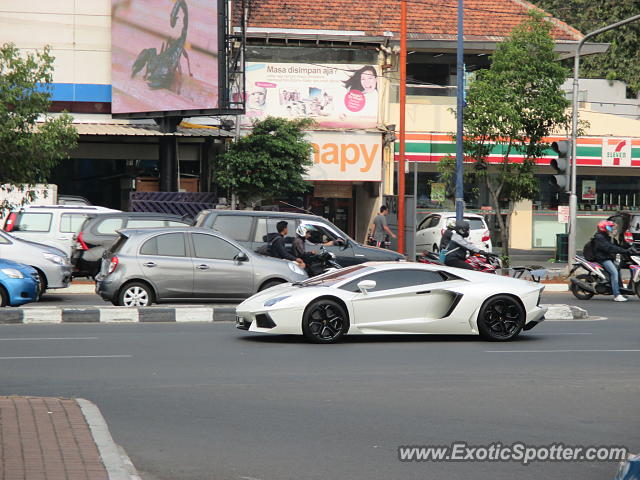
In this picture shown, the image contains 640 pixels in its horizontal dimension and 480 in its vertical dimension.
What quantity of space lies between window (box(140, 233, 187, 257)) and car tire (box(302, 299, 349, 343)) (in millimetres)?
4889

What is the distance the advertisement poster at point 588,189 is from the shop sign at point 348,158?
335 inches

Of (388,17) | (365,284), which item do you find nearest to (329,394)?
(365,284)

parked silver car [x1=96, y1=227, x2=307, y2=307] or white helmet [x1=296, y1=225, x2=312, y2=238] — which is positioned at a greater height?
white helmet [x1=296, y1=225, x2=312, y2=238]

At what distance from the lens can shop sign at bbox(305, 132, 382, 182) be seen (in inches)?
1439

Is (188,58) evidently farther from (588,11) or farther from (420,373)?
(588,11)

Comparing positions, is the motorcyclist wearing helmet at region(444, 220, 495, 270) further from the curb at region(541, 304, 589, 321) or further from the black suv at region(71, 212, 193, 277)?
the black suv at region(71, 212, 193, 277)

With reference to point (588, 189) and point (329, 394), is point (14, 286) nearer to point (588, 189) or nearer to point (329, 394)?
point (329, 394)

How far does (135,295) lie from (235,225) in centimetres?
361

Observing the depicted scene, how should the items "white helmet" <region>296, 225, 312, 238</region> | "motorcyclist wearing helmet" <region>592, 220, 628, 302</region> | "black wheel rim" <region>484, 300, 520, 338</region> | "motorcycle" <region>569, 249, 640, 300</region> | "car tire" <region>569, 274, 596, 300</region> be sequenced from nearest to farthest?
"black wheel rim" <region>484, 300, 520, 338</region> < "white helmet" <region>296, 225, 312, 238</region> < "motorcyclist wearing helmet" <region>592, 220, 628, 302</region> < "motorcycle" <region>569, 249, 640, 300</region> < "car tire" <region>569, 274, 596, 300</region>

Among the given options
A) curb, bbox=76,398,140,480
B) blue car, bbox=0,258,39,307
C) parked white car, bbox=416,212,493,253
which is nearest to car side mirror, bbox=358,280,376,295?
curb, bbox=76,398,140,480

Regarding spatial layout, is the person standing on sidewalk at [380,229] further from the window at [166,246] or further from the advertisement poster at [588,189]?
the advertisement poster at [588,189]

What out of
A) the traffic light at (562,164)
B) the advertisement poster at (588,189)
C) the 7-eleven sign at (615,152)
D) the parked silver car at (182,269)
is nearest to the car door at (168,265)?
the parked silver car at (182,269)

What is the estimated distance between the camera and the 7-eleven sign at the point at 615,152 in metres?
38.9

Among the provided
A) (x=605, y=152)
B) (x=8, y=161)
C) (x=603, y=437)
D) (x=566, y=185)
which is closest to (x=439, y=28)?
(x=605, y=152)
